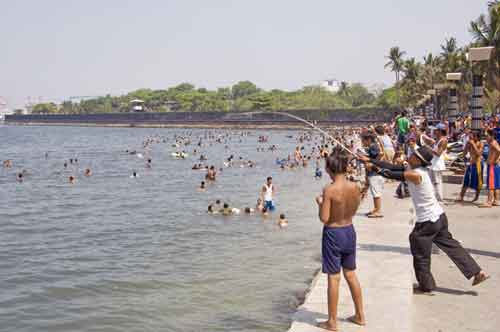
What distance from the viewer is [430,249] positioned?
6.39 meters

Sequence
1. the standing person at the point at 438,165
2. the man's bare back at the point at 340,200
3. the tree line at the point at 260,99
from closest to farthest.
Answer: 1. the man's bare back at the point at 340,200
2. the standing person at the point at 438,165
3. the tree line at the point at 260,99

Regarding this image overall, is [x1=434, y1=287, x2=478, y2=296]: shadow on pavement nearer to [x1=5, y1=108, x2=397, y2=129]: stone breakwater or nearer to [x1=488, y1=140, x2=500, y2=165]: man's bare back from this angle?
[x1=488, y1=140, x2=500, y2=165]: man's bare back

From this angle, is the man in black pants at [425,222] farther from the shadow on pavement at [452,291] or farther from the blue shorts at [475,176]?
the blue shorts at [475,176]

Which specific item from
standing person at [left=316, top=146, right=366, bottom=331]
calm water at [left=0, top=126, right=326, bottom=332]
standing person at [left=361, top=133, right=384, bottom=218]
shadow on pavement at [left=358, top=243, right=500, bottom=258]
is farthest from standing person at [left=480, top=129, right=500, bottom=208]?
standing person at [left=316, top=146, right=366, bottom=331]

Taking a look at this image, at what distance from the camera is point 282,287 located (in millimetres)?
9992

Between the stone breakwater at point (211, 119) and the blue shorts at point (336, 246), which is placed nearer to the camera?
the blue shorts at point (336, 246)

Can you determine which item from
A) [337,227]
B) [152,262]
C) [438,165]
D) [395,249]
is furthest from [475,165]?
[337,227]

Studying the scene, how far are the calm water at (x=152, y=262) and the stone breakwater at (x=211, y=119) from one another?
179 feet

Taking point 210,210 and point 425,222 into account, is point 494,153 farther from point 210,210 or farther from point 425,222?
point 210,210

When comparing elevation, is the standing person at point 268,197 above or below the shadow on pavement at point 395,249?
below

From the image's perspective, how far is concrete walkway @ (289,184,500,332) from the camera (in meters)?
5.57

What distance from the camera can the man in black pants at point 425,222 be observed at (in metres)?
6.23

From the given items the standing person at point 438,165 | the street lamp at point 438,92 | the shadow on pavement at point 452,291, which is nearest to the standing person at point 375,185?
the standing person at point 438,165

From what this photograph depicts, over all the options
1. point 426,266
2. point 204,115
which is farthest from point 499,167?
point 204,115
